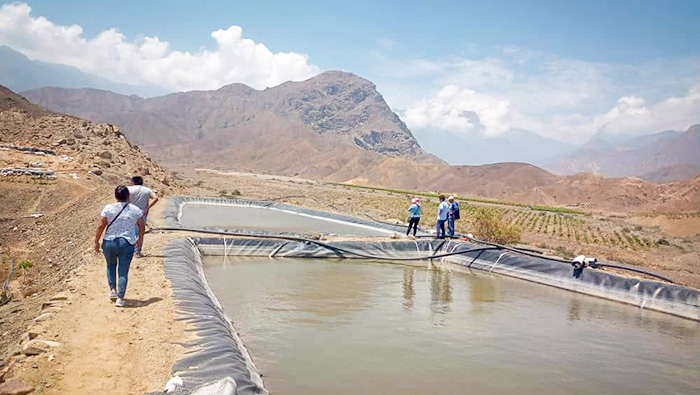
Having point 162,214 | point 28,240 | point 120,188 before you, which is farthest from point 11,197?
point 120,188

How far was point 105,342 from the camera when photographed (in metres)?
4.66

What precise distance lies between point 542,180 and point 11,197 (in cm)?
6920

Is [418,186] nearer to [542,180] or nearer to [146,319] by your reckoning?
[542,180]

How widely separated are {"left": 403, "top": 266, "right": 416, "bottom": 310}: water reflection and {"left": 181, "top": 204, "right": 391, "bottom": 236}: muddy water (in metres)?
4.58

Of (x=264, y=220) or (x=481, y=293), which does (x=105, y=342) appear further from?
(x=264, y=220)

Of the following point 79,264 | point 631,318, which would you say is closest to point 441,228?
point 631,318

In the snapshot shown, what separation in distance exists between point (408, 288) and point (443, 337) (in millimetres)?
2900

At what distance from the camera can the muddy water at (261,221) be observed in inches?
623

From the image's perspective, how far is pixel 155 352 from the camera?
A: 4.46 m

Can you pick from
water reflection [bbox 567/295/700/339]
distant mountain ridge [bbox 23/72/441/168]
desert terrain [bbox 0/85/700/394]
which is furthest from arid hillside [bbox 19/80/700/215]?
water reflection [bbox 567/295/700/339]

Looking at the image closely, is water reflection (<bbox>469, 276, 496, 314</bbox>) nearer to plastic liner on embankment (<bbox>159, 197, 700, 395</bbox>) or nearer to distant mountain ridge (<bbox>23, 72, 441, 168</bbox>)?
plastic liner on embankment (<bbox>159, 197, 700, 395</bbox>)

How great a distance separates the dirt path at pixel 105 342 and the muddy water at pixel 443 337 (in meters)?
1.14

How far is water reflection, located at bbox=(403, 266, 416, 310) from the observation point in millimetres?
8227

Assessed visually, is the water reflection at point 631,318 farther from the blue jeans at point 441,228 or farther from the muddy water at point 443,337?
the blue jeans at point 441,228
